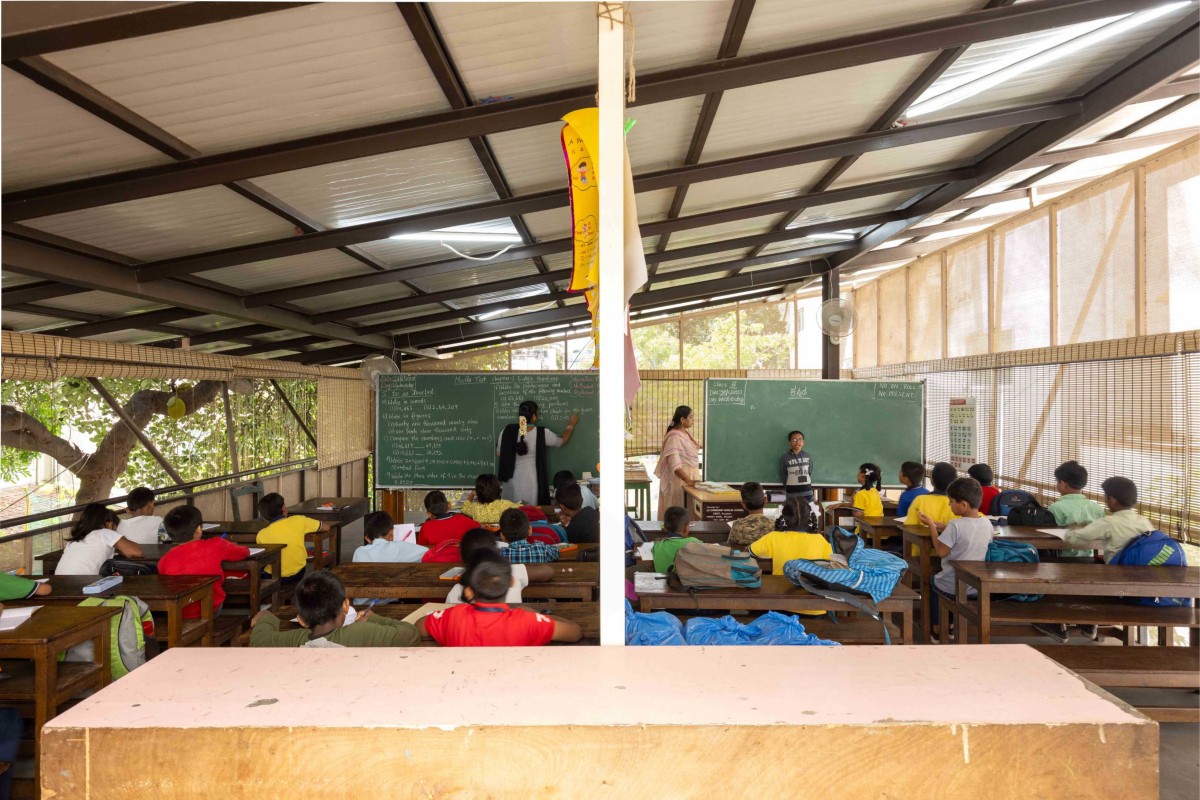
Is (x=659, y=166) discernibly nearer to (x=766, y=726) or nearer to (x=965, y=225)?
(x=766, y=726)

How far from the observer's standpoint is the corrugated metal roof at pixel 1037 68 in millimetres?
3396

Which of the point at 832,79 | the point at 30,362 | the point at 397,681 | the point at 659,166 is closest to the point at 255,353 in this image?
the point at 30,362

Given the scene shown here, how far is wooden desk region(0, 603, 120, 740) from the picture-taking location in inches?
92.4

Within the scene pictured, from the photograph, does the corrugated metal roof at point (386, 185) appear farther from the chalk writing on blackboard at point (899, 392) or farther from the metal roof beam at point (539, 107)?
the chalk writing on blackboard at point (899, 392)

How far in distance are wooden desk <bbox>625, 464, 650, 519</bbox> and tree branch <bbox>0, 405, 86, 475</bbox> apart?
454 cm

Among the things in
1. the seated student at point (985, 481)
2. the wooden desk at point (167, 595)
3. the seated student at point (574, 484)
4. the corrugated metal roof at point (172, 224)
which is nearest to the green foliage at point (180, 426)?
the corrugated metal roof at point (172, 224)

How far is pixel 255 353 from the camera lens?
299 inches

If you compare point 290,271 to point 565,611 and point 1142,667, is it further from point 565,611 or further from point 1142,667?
point 1142,667

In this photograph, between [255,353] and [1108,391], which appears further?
[255,353]

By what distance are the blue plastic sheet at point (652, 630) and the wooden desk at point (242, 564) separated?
2.49m

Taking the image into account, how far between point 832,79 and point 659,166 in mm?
1132

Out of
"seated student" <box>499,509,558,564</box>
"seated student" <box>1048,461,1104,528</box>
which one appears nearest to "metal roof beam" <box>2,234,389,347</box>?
"seated student" <box>499,509,558,564</box>

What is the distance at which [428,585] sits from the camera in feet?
10.6

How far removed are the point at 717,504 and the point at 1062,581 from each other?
3371 millimetres
